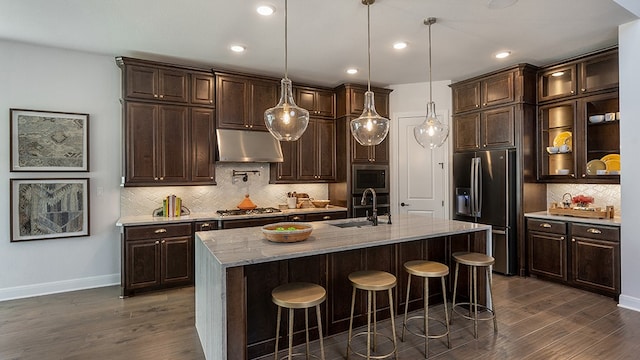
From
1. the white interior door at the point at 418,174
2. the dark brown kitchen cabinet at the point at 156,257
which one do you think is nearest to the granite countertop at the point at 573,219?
the white interior door at the point at 418,174

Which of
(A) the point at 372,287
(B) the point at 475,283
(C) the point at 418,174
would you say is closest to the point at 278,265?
(A) the point at 372,287

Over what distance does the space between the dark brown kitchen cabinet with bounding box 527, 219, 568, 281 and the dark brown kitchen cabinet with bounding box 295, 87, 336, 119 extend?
3336mm

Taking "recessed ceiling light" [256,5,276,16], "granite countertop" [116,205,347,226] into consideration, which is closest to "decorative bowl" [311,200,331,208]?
"granite countertop" [116,205,347,226]

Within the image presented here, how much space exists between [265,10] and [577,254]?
4431mm

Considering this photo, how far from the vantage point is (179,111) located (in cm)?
443

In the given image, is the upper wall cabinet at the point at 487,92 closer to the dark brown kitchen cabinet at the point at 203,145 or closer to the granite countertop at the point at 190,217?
the granite countertop at the point at 190,217

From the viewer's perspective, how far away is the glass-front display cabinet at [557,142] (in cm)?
439

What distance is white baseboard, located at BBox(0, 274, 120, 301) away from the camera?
3.87 meters

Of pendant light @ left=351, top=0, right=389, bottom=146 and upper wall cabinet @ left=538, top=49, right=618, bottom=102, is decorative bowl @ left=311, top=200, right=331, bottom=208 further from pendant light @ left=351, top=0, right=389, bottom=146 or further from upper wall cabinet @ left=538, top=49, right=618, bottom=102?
upper wall cabinet @ left=538, top=49, right=618, bottom=102

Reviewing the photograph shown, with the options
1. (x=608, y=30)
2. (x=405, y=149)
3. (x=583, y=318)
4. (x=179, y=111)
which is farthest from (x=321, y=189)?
(x=608, y=30)

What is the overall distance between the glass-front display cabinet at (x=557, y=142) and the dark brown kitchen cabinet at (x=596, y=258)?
2.59 ft

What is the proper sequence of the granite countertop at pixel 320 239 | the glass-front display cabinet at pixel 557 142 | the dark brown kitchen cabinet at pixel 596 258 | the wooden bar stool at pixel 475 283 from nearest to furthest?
the granite countertop at pixel 320 239
the wooden bar stool at pixel 475 283
the dark brown kitchen cabinet at pixel 596 258
the glass-front display cabinet at pixel 557 142

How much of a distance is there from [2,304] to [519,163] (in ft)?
21.1

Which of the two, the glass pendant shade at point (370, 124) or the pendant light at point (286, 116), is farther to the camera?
the glass pendant shade at point (370, 124)
